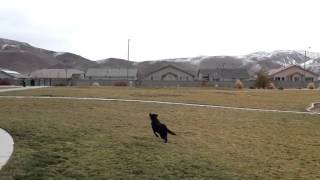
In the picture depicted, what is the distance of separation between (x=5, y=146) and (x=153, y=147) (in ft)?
12.5

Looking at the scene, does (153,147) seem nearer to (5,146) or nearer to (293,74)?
(5,146)

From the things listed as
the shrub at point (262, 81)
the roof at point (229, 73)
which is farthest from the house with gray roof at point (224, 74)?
the shrub at point (262, 81)

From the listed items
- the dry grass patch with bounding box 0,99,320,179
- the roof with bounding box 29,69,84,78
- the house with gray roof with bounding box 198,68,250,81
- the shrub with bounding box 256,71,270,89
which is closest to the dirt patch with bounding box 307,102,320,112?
the dry grass patch with bounding box 0,99,320,179

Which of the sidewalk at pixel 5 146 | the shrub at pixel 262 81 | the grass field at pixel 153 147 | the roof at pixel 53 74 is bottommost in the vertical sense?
the grass field at pixel 153 147

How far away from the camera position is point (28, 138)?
13273 millimetres

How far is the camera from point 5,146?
38.7ft

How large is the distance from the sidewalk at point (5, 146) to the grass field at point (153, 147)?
17 centimetres

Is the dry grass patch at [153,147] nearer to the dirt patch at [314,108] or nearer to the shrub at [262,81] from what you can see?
the dirt patch at [314,108]

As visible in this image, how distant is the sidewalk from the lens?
10.3 metres

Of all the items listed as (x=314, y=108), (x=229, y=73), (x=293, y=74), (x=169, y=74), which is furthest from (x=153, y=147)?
(x=293, y=74)

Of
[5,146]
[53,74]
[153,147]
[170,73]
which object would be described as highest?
[170,73]

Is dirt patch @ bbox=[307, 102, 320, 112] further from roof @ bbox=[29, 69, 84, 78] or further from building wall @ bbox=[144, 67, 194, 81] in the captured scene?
roof @ bbox=[29, 69, 84, 78]

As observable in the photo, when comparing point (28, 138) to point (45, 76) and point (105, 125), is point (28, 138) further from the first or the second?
point (45, 76)

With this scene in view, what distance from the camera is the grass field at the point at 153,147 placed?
10.6 meters
